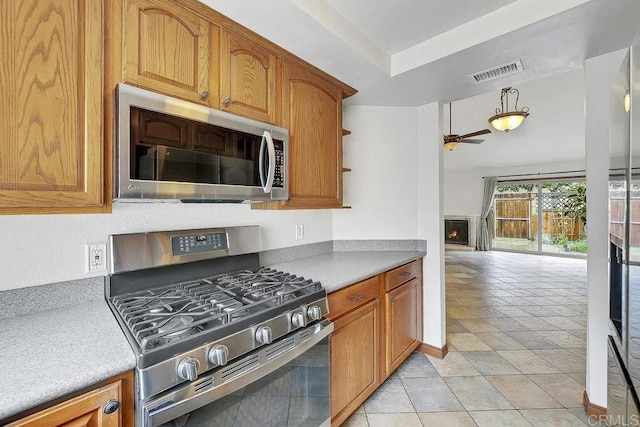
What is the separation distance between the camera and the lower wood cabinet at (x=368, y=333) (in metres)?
1.56

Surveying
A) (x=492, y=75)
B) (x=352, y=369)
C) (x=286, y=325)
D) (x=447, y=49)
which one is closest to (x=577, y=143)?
(x=492, y=75)

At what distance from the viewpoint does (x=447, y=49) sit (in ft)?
5.63

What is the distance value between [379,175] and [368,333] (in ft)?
4.41

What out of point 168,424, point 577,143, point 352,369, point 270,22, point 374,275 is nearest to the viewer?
point 168,424

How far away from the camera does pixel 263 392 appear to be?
112 centimetres

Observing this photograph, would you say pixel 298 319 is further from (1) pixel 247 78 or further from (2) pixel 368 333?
(1) pixel 247 78

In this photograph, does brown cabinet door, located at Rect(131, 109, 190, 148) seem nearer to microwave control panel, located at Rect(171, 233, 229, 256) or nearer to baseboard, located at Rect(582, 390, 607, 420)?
microwave control panel, located at Rect(171, 233, 229, 256)

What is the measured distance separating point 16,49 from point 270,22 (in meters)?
0.96

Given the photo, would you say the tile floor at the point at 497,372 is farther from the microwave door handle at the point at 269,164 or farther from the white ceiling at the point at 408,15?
the white ceiling at the point at 408,15

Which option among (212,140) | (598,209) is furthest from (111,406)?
(598,209)

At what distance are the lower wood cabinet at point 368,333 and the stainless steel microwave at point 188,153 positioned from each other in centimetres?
75

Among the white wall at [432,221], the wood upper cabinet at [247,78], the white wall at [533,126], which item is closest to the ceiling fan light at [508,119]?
the white wall at [533,126]

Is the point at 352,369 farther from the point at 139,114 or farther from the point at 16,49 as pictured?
the point at 16,49

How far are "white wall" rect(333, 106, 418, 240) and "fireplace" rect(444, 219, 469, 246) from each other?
6.51 m
